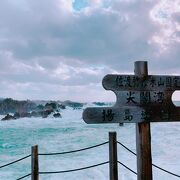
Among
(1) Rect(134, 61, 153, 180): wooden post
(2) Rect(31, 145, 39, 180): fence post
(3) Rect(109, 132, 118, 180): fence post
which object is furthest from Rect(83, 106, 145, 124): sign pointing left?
(2) Rect(31, 145, 39, 180): fence post

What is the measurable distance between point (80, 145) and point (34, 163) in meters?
16.1

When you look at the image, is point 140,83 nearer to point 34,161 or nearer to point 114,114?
point 114,114

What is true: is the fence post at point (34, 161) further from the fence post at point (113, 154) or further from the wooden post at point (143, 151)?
the wooden post at point (143, 151)

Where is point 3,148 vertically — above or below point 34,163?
below

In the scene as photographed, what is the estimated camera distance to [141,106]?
15.0ft

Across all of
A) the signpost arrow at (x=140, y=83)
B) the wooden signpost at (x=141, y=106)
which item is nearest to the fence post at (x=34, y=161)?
the wooden signpost at (x=141, y=106)

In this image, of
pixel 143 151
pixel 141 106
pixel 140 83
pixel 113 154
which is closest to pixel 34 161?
pixel 113 154

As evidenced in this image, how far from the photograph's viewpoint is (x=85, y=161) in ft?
47.3

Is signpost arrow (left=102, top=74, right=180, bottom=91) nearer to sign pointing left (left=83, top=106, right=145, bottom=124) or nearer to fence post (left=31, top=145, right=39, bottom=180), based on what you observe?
sign pointing left (left=83, top=106, right=145, bottom=124)

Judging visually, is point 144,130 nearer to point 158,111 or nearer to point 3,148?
point 158,111

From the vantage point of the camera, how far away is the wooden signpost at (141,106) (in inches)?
176

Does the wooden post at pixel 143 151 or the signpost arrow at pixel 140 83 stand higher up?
the signpost arrow at pixel 140 83

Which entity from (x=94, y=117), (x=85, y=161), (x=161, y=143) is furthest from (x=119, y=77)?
(x=161, y=143)

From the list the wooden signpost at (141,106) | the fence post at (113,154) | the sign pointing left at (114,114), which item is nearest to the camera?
the sign pointing left at (114,114)
